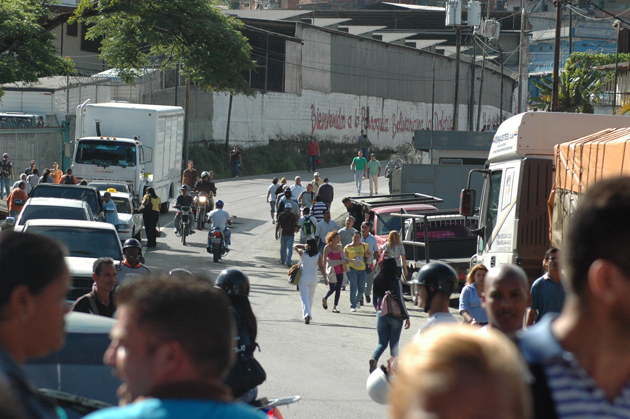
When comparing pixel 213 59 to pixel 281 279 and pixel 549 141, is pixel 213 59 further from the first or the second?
pixel 549 141

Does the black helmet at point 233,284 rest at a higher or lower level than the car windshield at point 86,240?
higher

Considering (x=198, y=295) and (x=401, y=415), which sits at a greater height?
(x=198, y=295)

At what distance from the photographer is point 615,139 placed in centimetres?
994

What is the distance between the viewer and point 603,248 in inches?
87.1

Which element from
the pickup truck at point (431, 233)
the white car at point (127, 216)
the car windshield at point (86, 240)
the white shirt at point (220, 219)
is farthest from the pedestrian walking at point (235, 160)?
the car windshield at point (86, 240)

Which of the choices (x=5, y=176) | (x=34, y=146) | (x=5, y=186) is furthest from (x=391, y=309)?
(x=34, y=146)

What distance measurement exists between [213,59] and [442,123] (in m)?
46.0

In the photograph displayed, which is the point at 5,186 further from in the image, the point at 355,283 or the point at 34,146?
the point at 355,283

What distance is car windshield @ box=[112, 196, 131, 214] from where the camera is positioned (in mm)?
23016

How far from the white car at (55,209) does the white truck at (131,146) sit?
865cm

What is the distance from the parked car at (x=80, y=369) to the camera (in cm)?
477

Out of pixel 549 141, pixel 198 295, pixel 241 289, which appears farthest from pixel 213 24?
pixel 198 295

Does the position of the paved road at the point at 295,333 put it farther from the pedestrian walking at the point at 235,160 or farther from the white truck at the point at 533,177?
the pedestrian walking at the point at 235,160

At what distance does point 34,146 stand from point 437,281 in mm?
33512
